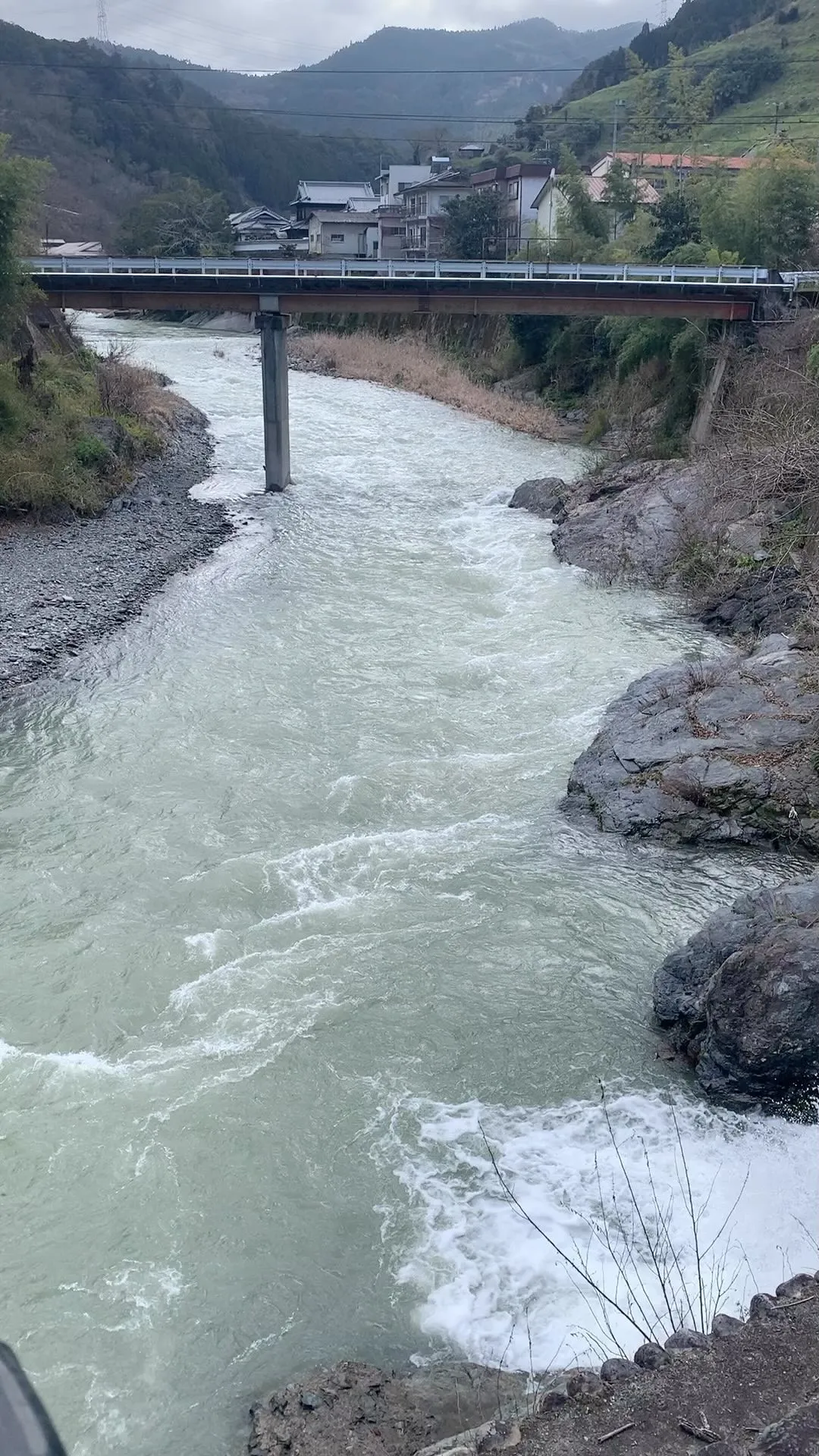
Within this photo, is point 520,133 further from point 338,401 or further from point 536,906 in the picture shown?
point 536,906

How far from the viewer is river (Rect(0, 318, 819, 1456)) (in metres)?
7.02

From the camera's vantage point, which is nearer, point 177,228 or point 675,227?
point 675,227

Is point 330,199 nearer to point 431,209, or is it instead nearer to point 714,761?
point 431,209

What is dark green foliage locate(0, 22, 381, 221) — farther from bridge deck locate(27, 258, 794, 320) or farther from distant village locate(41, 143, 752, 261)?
bridge deck locate(27, 258, 794, 320)

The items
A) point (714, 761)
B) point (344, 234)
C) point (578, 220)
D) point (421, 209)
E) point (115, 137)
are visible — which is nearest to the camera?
point (714, 761)

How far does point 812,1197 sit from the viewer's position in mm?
7684

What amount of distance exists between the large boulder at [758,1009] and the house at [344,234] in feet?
256

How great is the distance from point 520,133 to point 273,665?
99.9 m

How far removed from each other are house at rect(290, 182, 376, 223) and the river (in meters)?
76.3

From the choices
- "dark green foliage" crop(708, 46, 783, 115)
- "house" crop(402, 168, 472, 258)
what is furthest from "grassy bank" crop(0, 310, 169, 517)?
"dark green foliage" crop(708, 46, 783, 115)

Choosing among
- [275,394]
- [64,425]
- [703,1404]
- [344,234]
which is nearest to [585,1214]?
[703,1404]

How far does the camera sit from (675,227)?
3916 centimetres

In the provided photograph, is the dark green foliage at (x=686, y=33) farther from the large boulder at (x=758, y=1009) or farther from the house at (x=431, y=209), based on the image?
the large boulder at (x=758, y=1009)

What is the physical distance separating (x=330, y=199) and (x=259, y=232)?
6934mm
